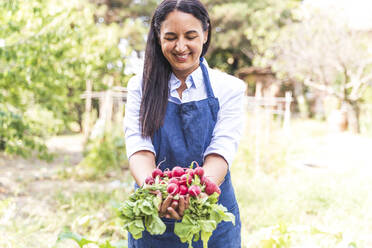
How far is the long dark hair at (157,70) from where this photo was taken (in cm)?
145

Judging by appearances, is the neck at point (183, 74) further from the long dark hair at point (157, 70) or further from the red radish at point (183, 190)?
the red radish at point (183, 190)

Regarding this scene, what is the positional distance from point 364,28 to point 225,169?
12.6 m

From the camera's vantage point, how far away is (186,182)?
127cm

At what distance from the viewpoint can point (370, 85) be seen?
42.1 ft

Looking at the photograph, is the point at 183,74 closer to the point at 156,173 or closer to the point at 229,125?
the point at 229,125

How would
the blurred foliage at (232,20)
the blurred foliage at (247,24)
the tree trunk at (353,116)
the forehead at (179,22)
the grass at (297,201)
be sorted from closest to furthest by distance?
1. the forehead at (179,22)
2. the grass at (297,201)
3. the tree trunk at (353,116)
4. the blurred foliage at (232,20)
5. the blurred foliage at (247,24)

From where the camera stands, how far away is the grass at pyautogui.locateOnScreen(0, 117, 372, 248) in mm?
2840

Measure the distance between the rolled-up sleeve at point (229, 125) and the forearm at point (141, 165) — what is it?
222 millimetres

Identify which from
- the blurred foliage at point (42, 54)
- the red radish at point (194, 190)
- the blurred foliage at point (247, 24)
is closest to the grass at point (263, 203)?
the blurred foliage at point (42, 54)

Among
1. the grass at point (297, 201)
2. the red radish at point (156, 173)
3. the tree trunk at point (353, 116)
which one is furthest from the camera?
the tree trunk at point (353, 116)

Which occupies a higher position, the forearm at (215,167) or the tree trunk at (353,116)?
the forearm at (215,167)

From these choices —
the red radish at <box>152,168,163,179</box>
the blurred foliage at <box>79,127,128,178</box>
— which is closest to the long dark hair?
the red radish at <box>152,168,163,179</box>

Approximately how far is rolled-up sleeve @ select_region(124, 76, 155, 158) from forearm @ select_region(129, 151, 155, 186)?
0.9 inches

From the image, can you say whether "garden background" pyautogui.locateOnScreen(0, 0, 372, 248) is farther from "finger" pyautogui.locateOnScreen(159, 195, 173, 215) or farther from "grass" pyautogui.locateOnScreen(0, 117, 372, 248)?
"finger" pyautogui.locateOnScreen(159, 195, 173, 215)
